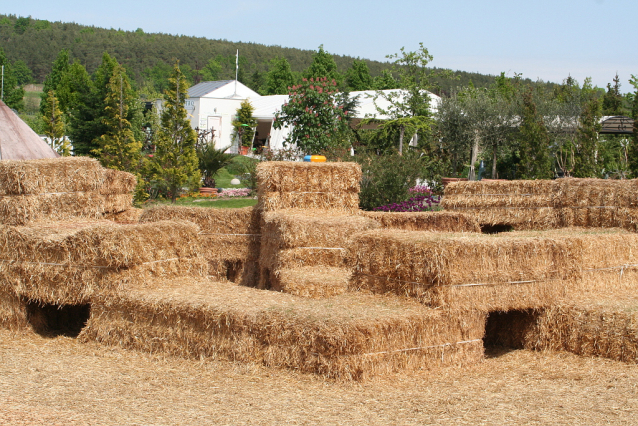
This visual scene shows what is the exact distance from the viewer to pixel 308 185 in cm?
1082

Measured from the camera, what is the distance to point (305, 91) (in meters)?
19.0

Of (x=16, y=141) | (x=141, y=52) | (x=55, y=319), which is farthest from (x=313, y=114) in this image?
(x=141, y=52)

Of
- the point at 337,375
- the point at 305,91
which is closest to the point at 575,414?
the point at 337,375

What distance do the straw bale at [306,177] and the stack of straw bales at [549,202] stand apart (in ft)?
8.44

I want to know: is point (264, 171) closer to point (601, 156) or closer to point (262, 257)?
point (262, 257)

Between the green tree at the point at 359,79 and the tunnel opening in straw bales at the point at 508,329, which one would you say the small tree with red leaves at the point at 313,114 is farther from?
the green tree at the point at 359,79

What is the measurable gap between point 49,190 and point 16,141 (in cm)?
842

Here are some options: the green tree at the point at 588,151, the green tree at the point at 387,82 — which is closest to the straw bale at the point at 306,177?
the green tree at the point at 588,151

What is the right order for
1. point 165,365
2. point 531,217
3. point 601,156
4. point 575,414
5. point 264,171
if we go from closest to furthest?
1. point 575,414
2. point 165,365
3. point 264,171
4. point 531,217
5. point 601,156

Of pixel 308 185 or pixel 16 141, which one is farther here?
pixel 16 141

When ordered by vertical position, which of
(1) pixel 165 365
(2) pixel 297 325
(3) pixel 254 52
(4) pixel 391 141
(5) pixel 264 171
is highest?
(3) pixel 254 52

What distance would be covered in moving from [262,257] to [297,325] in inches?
175

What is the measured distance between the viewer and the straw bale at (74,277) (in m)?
7.65

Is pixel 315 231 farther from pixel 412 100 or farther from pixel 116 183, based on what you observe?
pixel 412 100
